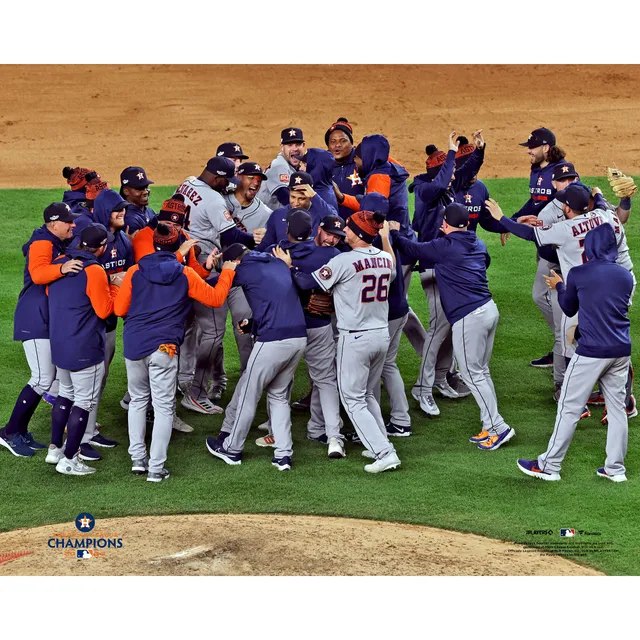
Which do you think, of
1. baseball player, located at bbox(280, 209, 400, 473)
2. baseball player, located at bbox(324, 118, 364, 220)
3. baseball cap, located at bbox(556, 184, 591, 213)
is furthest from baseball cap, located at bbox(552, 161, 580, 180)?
baseball player, located at bbox(280, 209, 400, 473)

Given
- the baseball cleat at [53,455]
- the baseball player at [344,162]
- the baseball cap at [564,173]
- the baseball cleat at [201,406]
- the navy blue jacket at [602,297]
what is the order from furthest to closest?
the baseball player at [344,162] → the baseball cleat at [201,406] → the baseball cap at [564,173] → the baseball cleat at [53,455] → the navy blue jacket at [602,297]

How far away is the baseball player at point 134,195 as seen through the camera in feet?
26.7

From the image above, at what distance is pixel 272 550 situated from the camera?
251 inches

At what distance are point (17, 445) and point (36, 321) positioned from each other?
931 millimetres

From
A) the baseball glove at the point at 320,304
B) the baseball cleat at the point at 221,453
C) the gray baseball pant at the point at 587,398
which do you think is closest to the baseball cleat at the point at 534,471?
the gray baseball pant at the point at 587,398

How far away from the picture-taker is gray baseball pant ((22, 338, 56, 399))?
7.66m

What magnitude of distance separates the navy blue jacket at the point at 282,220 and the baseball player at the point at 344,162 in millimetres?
878

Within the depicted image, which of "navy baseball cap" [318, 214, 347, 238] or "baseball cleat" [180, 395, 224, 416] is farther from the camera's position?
"baseball cleat" [180, 395, 224, 416]

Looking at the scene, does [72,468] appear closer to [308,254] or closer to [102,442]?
[102,442]

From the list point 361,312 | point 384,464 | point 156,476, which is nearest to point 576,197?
point 361,312

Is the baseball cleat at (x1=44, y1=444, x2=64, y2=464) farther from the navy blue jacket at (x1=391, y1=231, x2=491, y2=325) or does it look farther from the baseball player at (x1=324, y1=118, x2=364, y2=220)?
the baseball player at (x1=324, y1=118, x2=364, y2=220)

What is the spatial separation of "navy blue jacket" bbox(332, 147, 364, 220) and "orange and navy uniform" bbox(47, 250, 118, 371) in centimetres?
259

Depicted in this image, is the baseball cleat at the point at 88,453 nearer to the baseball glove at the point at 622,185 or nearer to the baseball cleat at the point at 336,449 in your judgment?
the baseball cleat at the point at 336,449

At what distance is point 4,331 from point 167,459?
349 cm
